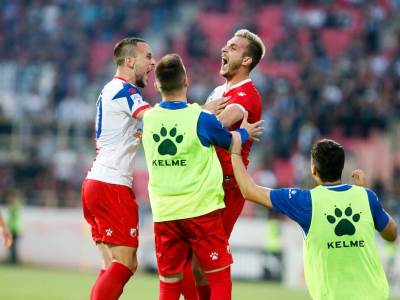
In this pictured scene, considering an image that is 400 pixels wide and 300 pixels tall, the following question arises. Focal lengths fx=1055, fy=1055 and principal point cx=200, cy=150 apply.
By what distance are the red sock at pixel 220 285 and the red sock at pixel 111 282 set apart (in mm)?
821

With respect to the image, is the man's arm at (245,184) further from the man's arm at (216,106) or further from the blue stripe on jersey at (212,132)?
the man's arm at (216,106)

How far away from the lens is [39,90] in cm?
2553

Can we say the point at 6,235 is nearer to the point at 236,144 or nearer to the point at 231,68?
the point at 231,68

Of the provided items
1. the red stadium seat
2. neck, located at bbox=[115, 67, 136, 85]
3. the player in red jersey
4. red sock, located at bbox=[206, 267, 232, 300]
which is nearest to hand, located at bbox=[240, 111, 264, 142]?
the player in red jersey

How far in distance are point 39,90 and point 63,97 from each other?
0.77 meters

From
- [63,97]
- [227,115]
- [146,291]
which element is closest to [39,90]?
[63,97]

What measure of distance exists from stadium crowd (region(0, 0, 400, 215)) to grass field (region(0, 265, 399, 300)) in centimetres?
297

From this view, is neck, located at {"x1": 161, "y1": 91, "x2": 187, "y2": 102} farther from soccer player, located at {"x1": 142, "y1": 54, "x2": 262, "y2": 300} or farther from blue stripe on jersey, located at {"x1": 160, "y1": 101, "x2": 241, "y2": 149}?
blue stripe on jersey, located at {"x1": 160, "y1": 101, "x2": 241, "y2": 149}

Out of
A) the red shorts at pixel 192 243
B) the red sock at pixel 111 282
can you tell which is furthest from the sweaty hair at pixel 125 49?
the red sock at pixel 111 282

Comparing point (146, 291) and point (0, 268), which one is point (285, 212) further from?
point (0, 268)

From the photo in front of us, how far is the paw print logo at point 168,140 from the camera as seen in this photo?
725 cm

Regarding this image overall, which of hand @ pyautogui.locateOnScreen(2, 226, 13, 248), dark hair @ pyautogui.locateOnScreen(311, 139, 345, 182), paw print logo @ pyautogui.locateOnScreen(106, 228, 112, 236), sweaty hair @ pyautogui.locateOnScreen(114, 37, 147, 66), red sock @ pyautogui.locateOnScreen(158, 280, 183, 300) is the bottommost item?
red sock @ pyautogui.locateOnScreen(158, 280, 183, 300)

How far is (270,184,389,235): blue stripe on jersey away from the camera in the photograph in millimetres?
6805

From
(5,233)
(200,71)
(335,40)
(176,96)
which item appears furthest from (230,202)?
(335,40)
